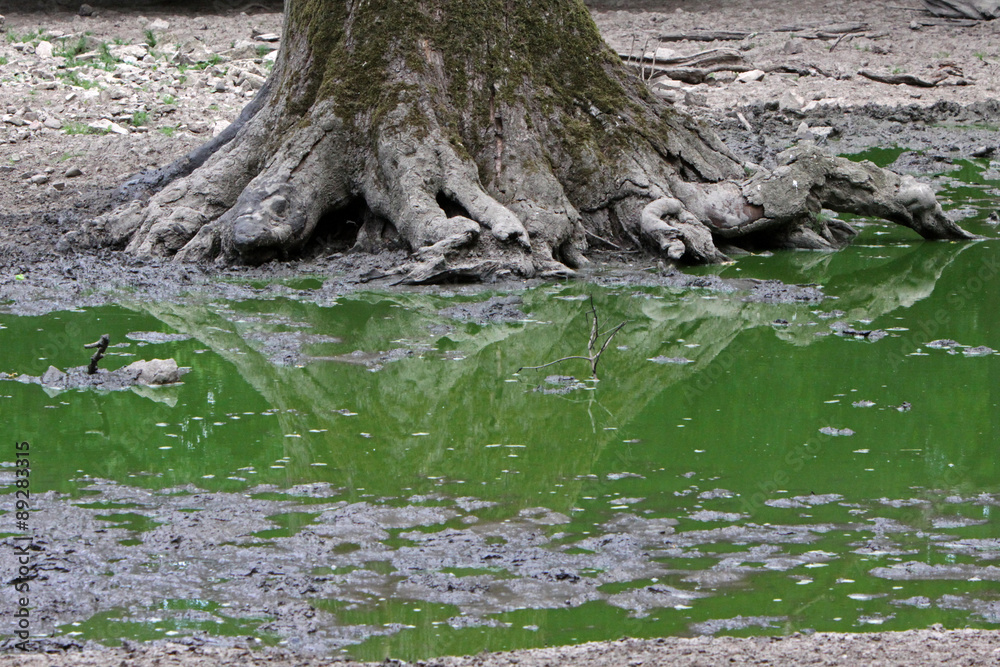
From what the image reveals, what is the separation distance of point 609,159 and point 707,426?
4.54m

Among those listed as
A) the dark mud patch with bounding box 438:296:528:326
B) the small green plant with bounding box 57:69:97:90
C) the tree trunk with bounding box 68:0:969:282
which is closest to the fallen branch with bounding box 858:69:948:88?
the tree trunk with bounding box 68:0:969:282

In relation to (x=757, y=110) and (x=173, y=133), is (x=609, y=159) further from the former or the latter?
(x=757, y=110)

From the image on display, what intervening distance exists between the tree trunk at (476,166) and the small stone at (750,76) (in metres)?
9.02

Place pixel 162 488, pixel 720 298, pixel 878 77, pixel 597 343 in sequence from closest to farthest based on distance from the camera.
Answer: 1. pixel 162 488
2. pixel 597 343
3. pixel 720 298
4. pixel 878 77

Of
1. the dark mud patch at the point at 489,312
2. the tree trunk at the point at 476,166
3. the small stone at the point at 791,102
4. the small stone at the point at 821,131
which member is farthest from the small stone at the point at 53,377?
the small stone at the point at 791,102

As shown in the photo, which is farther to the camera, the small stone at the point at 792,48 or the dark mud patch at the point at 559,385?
the small stone at the point at 792,48

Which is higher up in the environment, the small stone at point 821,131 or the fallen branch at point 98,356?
the small stone at point 821,131

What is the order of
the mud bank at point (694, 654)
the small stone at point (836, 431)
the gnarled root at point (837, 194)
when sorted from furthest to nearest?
the gnarled root at point (837, 194), the small stone at point (836, 431), the mud bank at point (694, 654)

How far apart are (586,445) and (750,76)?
14832mm

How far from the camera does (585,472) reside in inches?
207

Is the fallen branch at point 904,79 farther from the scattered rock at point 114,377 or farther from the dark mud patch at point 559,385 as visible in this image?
the scattered rock at point 114,377

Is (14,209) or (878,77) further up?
(878,77)

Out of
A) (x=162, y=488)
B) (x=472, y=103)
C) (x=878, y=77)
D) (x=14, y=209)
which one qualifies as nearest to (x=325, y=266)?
(x=472, y=103)

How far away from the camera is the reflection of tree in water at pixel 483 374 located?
543 cm
